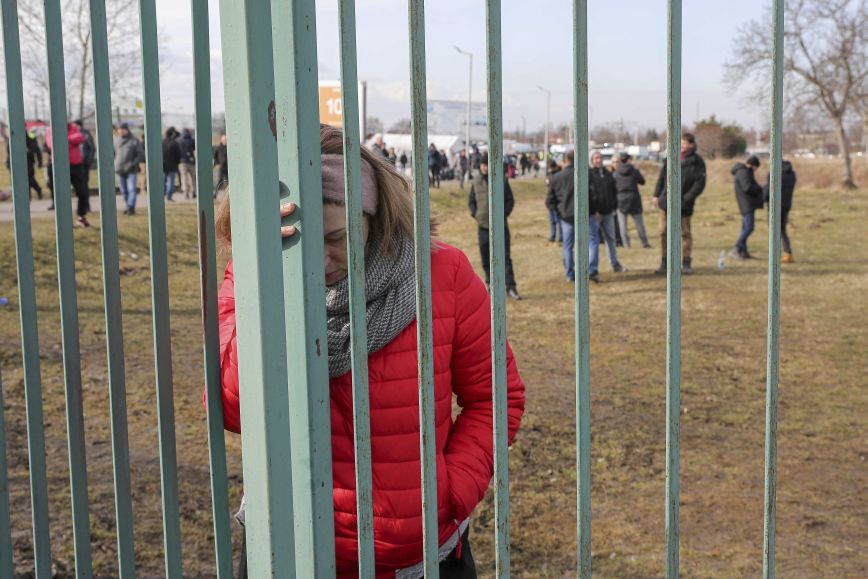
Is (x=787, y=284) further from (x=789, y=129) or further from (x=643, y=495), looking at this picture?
(x=789, y=129)

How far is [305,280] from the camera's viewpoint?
1371mm

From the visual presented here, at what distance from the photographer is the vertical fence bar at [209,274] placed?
1536 mm

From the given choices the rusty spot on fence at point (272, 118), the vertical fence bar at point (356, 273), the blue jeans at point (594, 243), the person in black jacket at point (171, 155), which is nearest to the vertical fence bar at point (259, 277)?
the rusty spot on fence at point (272, 118)

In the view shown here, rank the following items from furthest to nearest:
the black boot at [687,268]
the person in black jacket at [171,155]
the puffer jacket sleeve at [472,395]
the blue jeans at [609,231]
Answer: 1. the person in black jacket at [171,155]
2. the black boot at [687,268]
3. the blue jeans at [609,231]
4. the puffer jacket sleeve at [472,395]

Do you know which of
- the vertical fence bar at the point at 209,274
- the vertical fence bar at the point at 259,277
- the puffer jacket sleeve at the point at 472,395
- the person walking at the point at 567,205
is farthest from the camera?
the person walking at the point at 567,205

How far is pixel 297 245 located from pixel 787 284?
38.1ft

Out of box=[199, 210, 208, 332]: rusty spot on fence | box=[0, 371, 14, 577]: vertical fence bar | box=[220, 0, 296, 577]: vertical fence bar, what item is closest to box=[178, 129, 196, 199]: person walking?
box=[0, 371, 14, 577]: vertical fence bar

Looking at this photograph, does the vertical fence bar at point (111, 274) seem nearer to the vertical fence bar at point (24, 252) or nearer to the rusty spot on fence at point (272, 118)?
the vertical fence bar at point (24, 252)

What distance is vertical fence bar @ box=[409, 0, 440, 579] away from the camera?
4.22 feet

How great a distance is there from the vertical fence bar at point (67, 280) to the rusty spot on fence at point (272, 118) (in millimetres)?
583

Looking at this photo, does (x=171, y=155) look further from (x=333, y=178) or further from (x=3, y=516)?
(x=333, y=178)

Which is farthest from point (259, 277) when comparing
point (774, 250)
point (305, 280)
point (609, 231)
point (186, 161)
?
point (186, 161)

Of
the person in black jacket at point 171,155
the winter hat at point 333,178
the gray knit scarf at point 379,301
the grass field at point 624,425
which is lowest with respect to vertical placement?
the grass field at point 624,425

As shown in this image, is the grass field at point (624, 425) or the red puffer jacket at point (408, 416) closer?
the red puffer jacket at point (408, 416)
